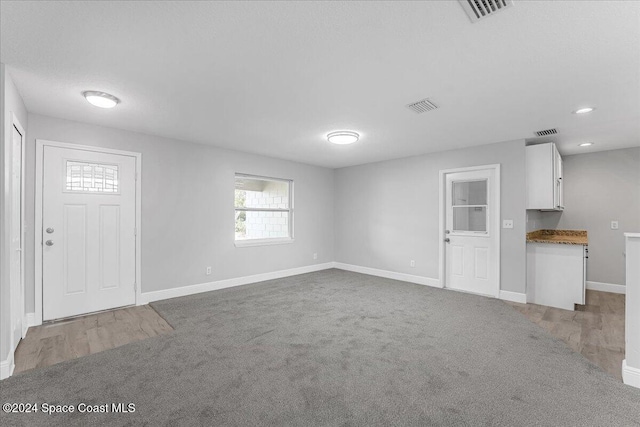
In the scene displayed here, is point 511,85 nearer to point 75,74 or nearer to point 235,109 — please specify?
point 235,109

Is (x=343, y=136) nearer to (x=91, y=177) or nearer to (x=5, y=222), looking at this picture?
(x=91, y=177)

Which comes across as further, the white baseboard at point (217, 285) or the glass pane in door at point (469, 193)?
the glass pane in door at point (469, 193)

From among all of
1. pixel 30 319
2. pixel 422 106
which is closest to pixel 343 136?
pixel 422 106

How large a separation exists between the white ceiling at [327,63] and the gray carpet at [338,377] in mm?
2452

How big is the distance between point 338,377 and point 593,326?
3305 millimetres

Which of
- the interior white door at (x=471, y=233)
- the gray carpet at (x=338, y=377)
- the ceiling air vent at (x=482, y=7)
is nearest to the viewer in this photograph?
the ceiling air vent at (x=482, y=7)

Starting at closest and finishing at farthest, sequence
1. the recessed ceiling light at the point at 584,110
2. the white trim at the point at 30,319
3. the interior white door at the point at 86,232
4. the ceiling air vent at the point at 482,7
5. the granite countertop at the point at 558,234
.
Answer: the ceiling air vent at the point at 482,7, the recessed ceiling light at the point at 584,110, the white trim at the point at 30,319, the interior white door at the point at 86,232, the granite countertop at the point at 558,234

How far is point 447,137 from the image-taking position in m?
4.29

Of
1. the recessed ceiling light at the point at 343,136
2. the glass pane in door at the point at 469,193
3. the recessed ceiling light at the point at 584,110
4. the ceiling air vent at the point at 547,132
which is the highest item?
the recessed ceiling light at the point at 584,110

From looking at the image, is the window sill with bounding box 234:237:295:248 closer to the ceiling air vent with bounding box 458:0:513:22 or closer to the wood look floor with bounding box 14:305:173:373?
the wood look floor with bounding box 14:305:173:373

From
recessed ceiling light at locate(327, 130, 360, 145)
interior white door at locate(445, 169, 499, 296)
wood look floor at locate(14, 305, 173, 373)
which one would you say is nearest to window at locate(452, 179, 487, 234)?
interior white door at locate(445, 169, 499, 296)

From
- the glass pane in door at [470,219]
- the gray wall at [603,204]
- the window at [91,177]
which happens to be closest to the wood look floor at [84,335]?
the window at [91,177]

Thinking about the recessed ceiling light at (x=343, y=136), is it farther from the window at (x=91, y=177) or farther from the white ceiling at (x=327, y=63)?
the window at (x=91, y=177)

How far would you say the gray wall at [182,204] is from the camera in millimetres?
3641
